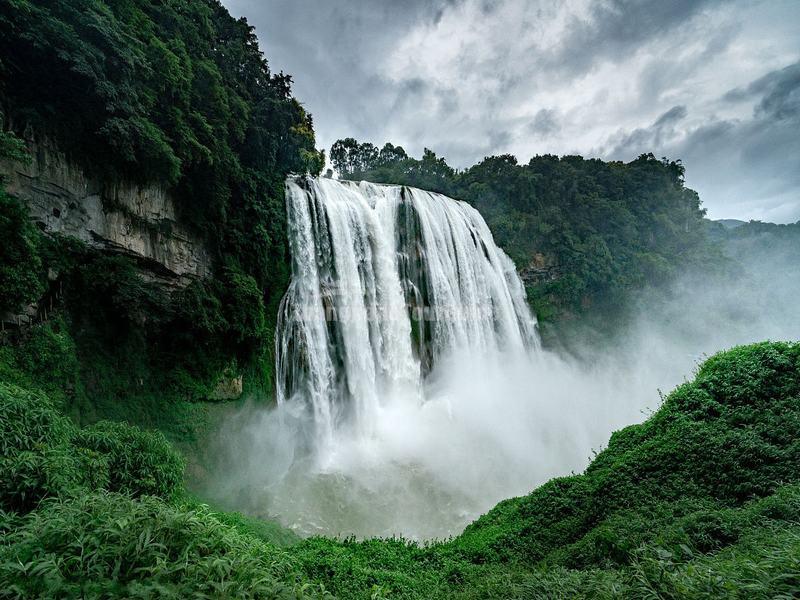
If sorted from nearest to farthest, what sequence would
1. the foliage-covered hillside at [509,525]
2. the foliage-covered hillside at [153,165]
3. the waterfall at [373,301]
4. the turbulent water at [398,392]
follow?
the foliage-covered hillside at [509,525]
the foliage-covered hillside at [153,165]
the turbulent water at [398,392]
the waterfall at [373,301]

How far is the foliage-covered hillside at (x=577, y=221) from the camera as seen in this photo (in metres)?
29.3

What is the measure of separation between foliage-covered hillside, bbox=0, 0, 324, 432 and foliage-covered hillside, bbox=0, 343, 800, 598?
4.07 m

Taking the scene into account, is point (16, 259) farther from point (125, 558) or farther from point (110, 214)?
point (125, 558)

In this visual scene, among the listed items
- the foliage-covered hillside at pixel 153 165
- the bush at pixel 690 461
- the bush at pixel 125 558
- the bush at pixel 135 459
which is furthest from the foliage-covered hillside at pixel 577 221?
the bush at pixel 125 558

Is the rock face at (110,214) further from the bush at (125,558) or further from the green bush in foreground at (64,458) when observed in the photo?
the bush at (125,558)

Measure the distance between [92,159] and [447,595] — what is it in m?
11.4

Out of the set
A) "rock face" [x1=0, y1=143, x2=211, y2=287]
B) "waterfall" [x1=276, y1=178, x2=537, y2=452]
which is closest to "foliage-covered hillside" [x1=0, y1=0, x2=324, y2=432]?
"rock face" [x1=0, y1=143, x2=211, y2=287]

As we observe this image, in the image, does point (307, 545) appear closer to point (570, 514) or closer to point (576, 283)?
point (570, 514)

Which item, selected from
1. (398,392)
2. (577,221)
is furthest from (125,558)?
(577,221)

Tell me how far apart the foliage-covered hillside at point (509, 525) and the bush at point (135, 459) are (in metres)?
0.03

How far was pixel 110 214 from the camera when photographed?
374 inches

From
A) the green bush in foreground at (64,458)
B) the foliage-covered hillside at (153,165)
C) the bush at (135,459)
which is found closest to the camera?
the green bush in foreground at (64,458)

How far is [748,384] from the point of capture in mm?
7383

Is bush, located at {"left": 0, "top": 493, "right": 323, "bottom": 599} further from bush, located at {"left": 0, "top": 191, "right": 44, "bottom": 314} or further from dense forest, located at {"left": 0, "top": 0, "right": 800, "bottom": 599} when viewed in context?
bush, located at {"left": 0, "top": 191, "right": 44, "bottom": 314}
